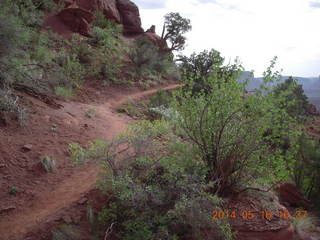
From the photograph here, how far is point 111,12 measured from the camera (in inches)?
1001

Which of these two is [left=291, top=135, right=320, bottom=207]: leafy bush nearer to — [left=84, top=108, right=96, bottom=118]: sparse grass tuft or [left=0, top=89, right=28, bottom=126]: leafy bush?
[left=84, top=108, right=96, bottom=118]: sparse grass tuft

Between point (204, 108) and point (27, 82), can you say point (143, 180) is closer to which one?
point (204, 108)

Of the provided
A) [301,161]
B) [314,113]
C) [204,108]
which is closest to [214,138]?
[204,108]

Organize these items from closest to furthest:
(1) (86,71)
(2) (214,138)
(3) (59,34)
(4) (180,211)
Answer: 1. (4) (180,211)
2. (2) (214,138)
3. (1) (86,71)
4. (3) (59,34)

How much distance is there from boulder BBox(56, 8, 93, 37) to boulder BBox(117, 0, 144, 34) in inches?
352

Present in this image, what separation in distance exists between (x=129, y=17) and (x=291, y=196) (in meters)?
26.6

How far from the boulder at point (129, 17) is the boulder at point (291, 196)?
81.8 feet

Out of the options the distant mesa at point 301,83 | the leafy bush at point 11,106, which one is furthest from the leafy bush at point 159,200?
the leafy bush at point 11,106

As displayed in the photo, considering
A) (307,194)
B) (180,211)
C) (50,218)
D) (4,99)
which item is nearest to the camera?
(180,211)

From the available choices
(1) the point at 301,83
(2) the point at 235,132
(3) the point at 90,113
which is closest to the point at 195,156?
(2) the point at 235,132

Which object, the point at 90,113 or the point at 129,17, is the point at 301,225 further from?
the point at 129,17

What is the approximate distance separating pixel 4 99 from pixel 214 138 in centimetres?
546

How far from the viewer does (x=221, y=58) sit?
14.1 feet

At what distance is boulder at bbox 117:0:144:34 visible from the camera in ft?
92.9
